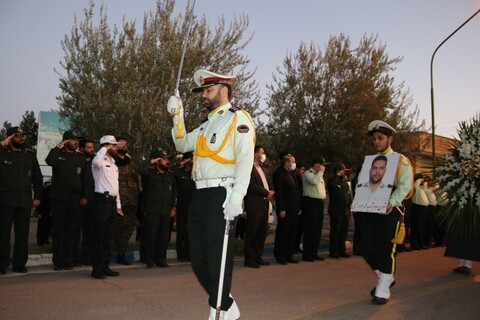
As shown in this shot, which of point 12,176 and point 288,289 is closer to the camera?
point 288,289

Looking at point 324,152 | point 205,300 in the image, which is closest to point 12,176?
point 205,300

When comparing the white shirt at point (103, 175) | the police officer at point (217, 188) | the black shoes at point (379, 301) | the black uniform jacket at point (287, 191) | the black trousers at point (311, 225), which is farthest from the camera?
the black trousers at point (311, 225)

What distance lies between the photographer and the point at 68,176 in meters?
8.77

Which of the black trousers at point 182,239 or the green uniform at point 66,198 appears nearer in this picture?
the green uniform at point 66,198

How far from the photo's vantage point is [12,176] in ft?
26.1

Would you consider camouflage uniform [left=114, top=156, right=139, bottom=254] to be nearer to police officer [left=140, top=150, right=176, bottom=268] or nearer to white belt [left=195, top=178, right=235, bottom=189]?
police officer [left=140, top=150, right=176, bottom=268]

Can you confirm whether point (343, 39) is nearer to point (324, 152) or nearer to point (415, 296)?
point (324, 152)

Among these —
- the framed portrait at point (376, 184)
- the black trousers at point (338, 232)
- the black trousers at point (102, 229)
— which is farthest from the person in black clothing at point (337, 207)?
the black trousers at point (102, 229)

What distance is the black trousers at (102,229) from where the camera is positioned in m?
7.99

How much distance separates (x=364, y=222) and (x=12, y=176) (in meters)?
5.21

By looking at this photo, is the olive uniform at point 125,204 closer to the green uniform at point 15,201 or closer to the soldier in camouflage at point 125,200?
the soldier in camouflage at point 125,200

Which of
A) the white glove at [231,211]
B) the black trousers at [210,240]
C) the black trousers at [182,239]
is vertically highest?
the white glove at [231,211]

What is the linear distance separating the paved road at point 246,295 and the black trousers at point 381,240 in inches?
19.8

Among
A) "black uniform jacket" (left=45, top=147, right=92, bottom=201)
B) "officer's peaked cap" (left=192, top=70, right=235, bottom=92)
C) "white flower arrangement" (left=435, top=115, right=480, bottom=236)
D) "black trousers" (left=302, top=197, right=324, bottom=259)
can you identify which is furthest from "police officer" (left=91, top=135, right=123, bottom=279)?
"white flower arrangement" (left=435, top=115, right=480, bottom=236)
